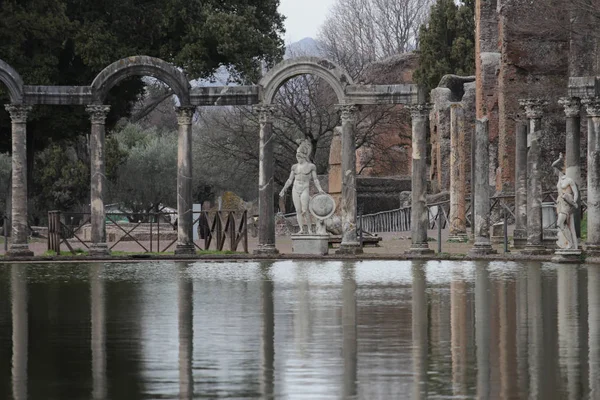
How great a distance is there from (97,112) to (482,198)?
28.9ft

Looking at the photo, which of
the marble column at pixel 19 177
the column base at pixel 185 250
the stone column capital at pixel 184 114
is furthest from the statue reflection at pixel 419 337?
the marble column at pixel 19 177

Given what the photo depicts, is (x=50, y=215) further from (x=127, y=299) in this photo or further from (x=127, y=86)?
(x=127, y=299)

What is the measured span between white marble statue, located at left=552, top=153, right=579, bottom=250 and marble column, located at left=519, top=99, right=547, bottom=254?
2115mm

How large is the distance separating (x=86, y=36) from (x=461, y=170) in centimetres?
1205

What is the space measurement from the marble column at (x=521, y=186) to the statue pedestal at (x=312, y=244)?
470 centimetres

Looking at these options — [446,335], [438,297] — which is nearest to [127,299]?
[438,297]

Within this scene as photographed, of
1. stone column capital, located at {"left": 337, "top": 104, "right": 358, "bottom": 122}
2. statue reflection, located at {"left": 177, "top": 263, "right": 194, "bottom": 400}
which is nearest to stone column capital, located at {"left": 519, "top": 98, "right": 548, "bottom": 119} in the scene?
stone column capital, located at {"left": 337, "top": 104, "right": 358, "bottom": 122}

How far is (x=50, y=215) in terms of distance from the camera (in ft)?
97.1

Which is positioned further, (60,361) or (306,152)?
(306,152)

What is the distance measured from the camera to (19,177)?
28.6 m

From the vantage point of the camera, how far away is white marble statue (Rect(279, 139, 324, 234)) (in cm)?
2886

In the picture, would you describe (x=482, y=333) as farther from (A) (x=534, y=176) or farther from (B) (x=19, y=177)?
(B) (x=19, y=177)

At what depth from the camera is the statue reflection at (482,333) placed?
9.24 metres

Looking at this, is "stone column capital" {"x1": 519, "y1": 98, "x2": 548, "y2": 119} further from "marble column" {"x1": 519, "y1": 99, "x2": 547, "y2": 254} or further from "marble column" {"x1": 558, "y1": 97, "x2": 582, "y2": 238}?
"marble column" {"x1": 558, "y1": 97, "x2": 582, "y2": 238}
